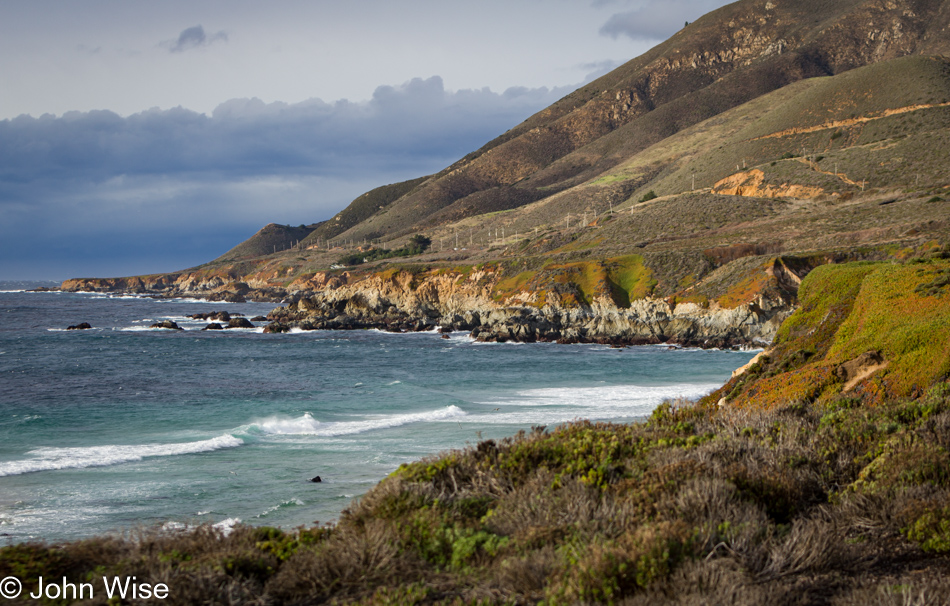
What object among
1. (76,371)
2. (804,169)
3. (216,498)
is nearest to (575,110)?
(804,169)

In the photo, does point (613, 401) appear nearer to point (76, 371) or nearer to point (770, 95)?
point (76, 371)

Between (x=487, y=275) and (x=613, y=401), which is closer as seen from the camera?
(x=613, y=401)

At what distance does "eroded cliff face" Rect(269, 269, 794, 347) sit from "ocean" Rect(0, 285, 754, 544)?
4013 mm

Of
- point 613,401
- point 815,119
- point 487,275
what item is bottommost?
point 613,401

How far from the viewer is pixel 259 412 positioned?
77.1 ft

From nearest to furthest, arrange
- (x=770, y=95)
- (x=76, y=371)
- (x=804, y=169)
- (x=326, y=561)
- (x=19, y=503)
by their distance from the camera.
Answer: (x=326, y=561)
(x=19, y=503)
(x=76, y=371)
(x=804, y=169)
(x=770, y=95)

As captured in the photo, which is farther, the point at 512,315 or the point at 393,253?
the point at 393,253

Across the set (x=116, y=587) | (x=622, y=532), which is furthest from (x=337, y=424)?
(x=622, y=532)

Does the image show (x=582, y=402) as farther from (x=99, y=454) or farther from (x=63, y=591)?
→ (x=63, y=591)

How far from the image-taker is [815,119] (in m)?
98.3

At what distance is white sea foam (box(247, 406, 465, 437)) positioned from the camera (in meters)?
20.0

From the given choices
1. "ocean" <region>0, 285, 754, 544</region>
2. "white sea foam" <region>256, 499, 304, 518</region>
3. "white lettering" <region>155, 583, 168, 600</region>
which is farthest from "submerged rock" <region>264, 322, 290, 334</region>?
"white lettering" <region>155, 583, 168, 600</region>

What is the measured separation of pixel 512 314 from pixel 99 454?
39547 millimetres

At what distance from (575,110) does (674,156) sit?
7209cm
